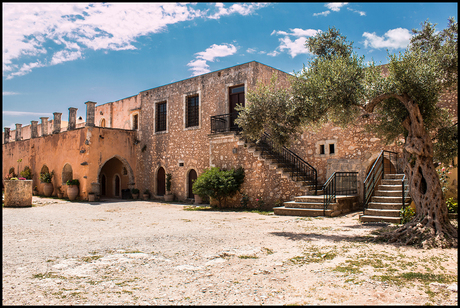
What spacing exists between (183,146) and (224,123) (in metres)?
3.10

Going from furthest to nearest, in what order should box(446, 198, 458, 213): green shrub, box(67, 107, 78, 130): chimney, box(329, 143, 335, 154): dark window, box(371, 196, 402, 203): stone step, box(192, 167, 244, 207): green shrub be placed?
box(67, 107, 78, 130): chimney < box(192, 167, 244, 207): green shrub < box(329, 143, 335, 154): dark window < box(371, 196, 402, 203): stone step < box(446, 198, 458, 213): green shrub

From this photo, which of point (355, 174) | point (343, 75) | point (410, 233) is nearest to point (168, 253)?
point (410, 233)

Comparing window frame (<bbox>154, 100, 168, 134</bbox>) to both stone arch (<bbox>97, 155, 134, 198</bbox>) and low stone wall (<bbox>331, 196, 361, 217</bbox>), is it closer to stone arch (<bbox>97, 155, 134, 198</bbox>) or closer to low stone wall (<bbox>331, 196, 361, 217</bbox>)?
stone arch (<bbox>97, 155, 134, 198</bbox>)

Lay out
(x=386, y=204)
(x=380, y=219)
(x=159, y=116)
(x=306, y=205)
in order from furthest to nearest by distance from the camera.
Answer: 1. (x=159, y=116)
2. (x=306, y=205)
3. (x=386, y=204)
4. (x=380, y=219)

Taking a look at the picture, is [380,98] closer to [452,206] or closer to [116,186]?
[452,206]

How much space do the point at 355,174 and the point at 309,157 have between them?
1980 mm

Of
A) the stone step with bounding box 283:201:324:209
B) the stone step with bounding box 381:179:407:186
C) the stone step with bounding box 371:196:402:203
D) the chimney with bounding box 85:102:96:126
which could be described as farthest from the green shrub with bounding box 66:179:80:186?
the stone step with bounding box 381:179:407:186

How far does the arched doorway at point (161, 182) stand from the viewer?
18766 millimetres

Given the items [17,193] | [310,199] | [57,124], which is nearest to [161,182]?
[17,193]

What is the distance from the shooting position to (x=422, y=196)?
6070mm

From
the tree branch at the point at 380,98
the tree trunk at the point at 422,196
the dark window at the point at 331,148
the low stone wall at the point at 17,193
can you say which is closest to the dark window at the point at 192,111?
the dark window at the point at 331,148

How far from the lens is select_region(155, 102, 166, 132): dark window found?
19.0 meters

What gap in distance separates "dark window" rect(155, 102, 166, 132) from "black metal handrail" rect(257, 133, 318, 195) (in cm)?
732

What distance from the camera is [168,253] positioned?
5.47 metres
